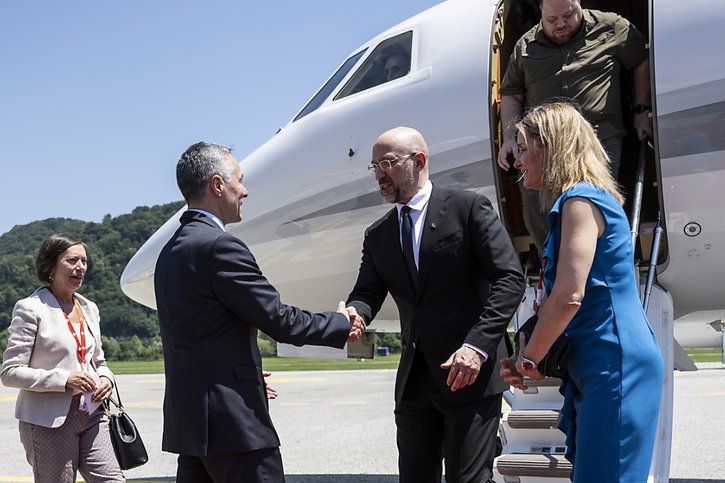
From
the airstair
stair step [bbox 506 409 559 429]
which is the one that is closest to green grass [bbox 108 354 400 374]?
the airstair

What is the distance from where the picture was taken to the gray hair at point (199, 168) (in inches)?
137

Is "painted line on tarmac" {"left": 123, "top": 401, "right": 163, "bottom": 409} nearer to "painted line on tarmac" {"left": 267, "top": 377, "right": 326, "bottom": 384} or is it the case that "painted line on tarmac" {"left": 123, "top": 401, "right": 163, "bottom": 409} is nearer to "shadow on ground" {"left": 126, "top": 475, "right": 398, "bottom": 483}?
"painted line on tarmac" {"left": 267, "top": 377, "right": 326, "bottom": 384}

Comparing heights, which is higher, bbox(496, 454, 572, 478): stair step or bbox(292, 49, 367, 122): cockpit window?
bbox(292, 49, 367, 122): cockpit window

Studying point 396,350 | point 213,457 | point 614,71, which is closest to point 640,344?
point 213,457

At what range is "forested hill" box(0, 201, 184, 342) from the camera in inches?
2359

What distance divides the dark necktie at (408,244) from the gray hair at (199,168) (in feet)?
2.85

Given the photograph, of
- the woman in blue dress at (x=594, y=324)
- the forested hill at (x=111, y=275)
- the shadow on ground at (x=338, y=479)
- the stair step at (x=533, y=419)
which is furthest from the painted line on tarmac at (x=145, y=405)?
the forested hill at (x=111, y=275)

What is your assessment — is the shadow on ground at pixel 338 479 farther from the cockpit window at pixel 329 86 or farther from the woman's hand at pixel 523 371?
the woman's hand at pixel 523 371

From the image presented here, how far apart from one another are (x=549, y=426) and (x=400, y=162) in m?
1.59

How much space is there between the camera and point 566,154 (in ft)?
9.92

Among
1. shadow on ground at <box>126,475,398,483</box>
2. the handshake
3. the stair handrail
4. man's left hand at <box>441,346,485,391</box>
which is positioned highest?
the stair handrail

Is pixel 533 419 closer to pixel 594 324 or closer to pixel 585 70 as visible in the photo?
pixel 594 324

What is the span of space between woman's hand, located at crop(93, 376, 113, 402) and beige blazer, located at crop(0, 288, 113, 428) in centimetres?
14

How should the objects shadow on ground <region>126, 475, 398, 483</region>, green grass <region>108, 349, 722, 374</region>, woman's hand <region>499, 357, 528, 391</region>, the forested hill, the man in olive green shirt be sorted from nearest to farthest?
1. woman's hand <region>499, 357, 528, 391</region>
2. the man in olive green shirt
3. shadow on ground <region>126, 475, 398, 483</region>
4. green grass <region>108, 349, 722, 374</region>
5. the forested hill
